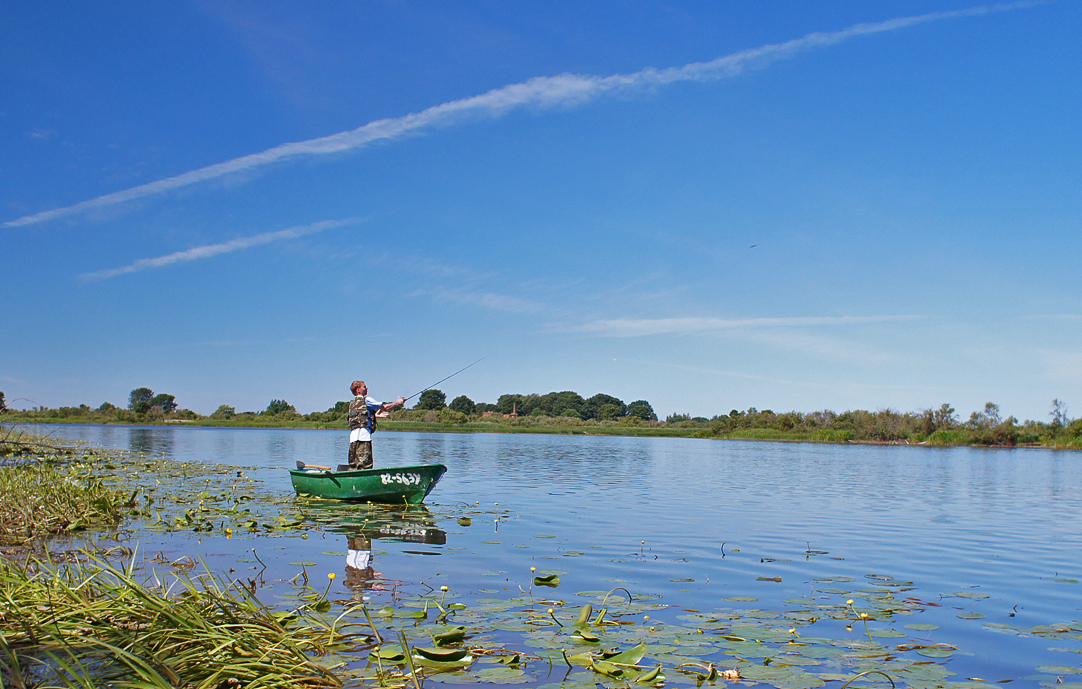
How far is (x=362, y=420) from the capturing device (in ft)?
46.4

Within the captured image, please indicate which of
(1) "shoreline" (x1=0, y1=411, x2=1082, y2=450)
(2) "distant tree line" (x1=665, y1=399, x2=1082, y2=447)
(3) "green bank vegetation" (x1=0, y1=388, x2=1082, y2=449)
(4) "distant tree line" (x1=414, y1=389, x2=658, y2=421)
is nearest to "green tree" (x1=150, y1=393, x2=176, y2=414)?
(3) "green bank vegetation" (x1=0, y1=388, x2=1082, y2=449)

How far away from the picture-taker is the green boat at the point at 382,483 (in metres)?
13.8

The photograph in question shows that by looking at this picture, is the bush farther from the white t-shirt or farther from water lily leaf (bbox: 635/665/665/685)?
water lily leaf (bbox: 635/665/665/685)

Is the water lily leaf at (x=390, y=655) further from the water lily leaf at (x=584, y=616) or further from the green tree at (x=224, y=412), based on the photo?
the green tree at (x=224, y=412)

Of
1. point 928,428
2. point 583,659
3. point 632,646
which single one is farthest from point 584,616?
point 928,428

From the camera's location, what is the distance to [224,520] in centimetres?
1166

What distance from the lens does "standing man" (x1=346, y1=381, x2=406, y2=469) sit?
14023 mm

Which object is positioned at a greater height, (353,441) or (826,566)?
(353,441)

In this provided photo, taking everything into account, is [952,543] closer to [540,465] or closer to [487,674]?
[487,674]

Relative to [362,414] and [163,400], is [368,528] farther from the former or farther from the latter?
[163,400]

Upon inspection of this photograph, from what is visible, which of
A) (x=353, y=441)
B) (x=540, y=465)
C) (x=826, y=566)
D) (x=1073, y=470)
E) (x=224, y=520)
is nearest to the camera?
(x=826, y=566)

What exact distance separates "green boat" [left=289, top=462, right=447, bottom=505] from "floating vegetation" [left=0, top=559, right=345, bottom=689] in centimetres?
873

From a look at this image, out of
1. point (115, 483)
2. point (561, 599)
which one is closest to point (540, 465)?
point (115, 483)

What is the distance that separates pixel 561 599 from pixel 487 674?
2.31 meters
